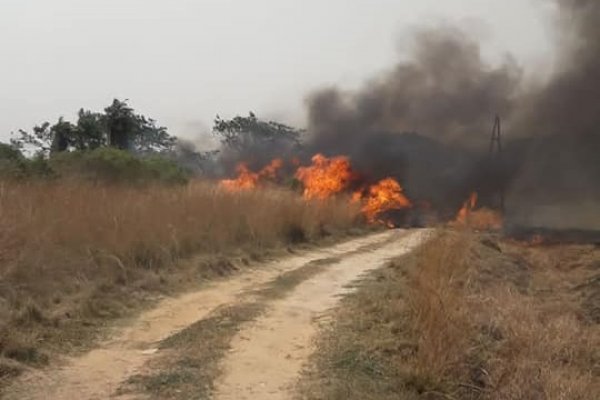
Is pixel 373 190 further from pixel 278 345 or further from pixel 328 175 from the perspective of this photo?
pixel 278 345

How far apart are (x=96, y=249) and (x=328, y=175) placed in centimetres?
2943

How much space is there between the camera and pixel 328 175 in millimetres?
40312

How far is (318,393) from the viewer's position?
21.0ft

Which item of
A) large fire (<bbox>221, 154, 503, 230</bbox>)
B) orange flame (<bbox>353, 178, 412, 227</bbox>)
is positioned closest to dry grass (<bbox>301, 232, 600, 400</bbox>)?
orange flame (<bbox>353, 178, 412, 227</bbox>)

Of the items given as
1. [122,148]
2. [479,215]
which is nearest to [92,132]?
[122,148]

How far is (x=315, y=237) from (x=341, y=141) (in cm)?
2531

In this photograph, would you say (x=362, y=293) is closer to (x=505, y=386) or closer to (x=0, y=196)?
(x=505, y=386)

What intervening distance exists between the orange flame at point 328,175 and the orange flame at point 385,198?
49.7 inches

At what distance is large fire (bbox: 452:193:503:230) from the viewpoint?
39484 millimetres

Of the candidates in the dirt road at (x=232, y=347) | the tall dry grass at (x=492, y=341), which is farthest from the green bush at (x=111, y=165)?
the tall dry grass at (x=492, y=341)

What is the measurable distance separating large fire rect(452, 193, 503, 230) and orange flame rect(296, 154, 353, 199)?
22.6 feet

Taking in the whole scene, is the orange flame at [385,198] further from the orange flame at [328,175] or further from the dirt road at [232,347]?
the dirt road at [232,347]

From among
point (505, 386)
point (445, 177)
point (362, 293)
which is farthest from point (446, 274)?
point (445, 177)

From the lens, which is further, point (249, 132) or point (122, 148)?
point (249, 132)
